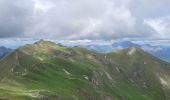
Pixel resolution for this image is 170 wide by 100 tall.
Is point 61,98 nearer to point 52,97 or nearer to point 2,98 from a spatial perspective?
point 52,97

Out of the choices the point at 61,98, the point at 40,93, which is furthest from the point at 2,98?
the point at 61,98

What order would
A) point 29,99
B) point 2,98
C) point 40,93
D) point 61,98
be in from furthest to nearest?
point 61,98 → point 40,93 → point 29,99 → point 2,98

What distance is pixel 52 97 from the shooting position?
178 m

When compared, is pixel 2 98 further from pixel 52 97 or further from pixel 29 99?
pixel 52 97

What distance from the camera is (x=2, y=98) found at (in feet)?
459

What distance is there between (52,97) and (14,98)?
106ft

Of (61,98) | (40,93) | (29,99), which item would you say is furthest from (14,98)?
(61,98)

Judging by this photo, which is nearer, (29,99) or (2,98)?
(2,98)

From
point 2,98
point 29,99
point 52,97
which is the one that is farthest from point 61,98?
point 2,98

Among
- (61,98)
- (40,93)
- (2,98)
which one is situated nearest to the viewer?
(2,98)

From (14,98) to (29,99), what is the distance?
852 cm

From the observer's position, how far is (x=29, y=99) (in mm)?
155000

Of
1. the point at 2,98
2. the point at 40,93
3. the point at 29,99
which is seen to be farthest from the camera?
the point at 40,93

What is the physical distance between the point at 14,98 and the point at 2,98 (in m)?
9.12
